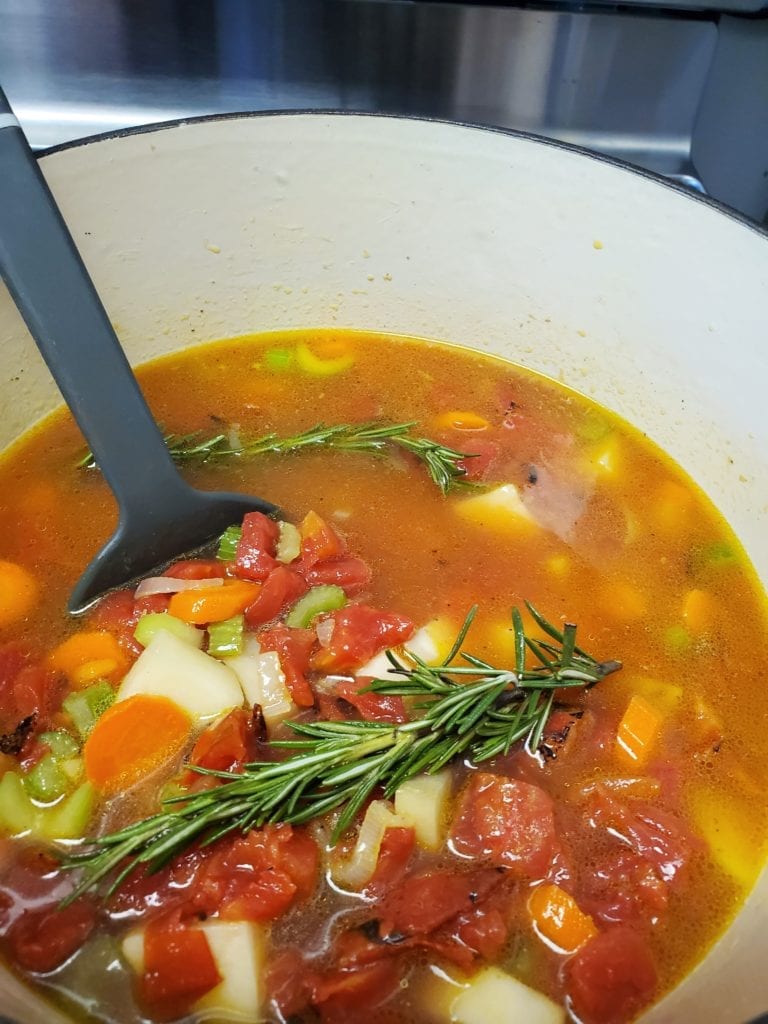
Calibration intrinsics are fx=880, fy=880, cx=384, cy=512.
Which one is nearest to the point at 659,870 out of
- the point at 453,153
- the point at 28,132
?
the point at 453,153

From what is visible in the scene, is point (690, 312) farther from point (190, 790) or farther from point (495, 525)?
point (190, 790)

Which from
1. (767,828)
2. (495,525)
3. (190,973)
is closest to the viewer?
(190,973)

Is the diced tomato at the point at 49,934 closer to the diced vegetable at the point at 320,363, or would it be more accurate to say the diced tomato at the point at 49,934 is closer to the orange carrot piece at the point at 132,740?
the orange carrot piece at the point at 132,740

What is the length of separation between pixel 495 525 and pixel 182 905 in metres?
1.06

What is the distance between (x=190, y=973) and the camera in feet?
4.16

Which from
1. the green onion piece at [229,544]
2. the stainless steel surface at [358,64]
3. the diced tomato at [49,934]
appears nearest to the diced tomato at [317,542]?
the green onion piece at [229,544]

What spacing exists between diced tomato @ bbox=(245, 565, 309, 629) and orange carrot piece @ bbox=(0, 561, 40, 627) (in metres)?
0.46

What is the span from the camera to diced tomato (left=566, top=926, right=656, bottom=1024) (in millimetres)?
1295

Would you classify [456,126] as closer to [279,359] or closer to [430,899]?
[279,359]

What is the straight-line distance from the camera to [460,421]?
2.28 metres

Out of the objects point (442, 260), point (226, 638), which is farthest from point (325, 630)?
point (442, 260)

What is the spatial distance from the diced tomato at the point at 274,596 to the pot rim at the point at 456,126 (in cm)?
105

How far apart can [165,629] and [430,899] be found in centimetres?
70

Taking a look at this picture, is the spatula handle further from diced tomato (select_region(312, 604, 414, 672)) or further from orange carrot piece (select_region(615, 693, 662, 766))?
orange carrot piece (select_region(615, 693, 662, 766))
